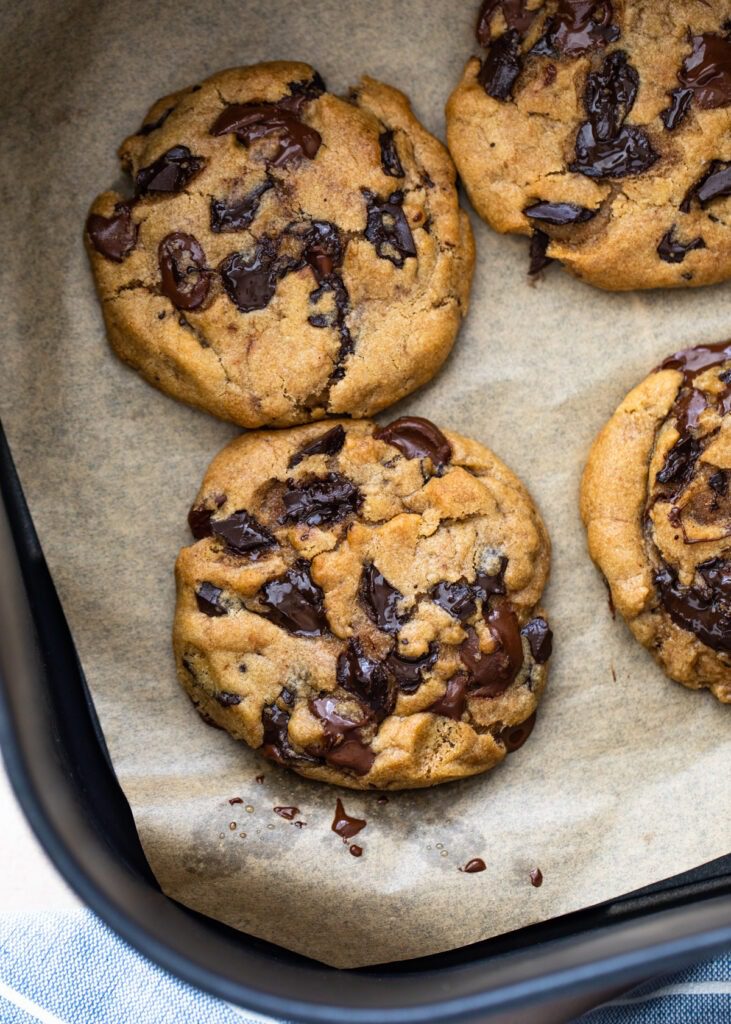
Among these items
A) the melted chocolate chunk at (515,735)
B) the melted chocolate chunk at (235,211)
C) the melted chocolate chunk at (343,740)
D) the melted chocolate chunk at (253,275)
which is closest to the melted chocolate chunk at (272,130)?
the melted chocolate chunk at (235,211)

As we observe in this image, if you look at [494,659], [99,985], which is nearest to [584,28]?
[494,659]

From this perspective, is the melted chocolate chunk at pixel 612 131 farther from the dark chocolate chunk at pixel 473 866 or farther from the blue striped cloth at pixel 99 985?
the blue striped cloth at pixel 99 985

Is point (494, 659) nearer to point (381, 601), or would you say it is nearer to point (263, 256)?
point (381, 601)

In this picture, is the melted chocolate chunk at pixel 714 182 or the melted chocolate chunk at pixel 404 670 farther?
the melted chocolate chunk at pixel 714 182

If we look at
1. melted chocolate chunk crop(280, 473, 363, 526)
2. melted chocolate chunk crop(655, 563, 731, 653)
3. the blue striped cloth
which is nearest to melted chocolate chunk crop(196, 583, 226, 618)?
melted chocolate chunk crop(280, 473, 363, 526)

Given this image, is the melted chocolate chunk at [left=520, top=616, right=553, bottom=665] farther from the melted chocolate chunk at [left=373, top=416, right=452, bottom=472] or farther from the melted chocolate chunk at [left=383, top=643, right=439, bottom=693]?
the melted chocolate chunk at [left=373, top=416, right=452, bottom=472]

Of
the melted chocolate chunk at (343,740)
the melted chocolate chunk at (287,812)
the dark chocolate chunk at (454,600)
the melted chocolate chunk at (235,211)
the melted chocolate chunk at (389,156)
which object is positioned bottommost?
the melted chocolate chunk at (287,812)
